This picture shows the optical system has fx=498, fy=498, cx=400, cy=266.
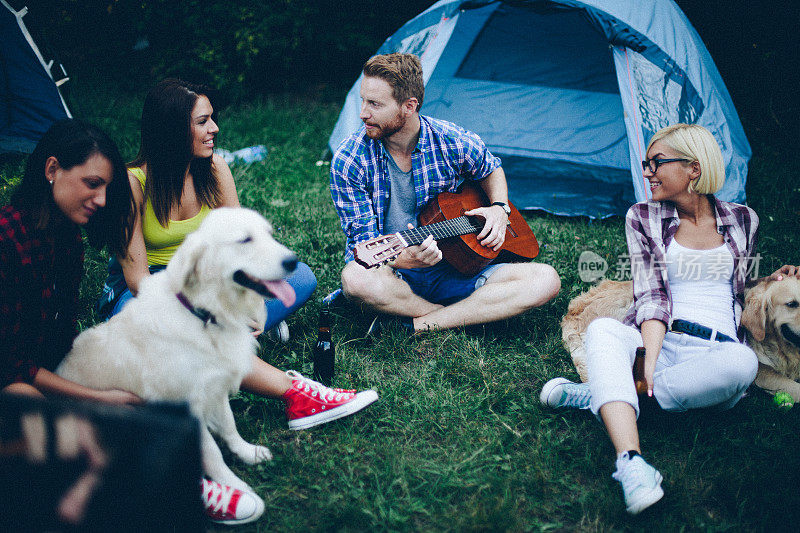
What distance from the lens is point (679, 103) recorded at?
12.9ft

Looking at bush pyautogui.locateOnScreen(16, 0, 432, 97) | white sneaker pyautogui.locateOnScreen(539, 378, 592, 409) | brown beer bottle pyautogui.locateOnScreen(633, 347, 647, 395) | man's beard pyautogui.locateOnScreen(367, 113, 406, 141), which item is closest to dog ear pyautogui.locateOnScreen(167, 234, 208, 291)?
man's beard pyautogui.locateOnScreen(367, 113, 406, 141)

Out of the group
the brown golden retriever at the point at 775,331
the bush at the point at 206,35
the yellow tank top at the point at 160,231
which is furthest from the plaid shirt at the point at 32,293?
the bush at the point at 206,35

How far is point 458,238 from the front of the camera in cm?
257

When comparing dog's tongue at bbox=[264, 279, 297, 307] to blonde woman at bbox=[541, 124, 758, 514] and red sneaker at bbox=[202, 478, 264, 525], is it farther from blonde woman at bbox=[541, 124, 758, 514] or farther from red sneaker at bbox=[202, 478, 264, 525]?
blonde woman at bbox=[541, 124, 758, 514]

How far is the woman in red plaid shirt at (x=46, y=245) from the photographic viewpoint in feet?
4.91

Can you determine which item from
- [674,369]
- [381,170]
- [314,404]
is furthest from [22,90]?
[674,369]

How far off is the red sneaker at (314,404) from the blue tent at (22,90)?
424 centimetres

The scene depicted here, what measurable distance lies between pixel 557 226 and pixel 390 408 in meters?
2.52

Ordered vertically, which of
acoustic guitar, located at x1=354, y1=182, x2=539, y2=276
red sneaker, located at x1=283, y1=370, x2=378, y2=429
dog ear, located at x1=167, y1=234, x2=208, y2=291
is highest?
dog ear, located at x1=167, y1=234, x2=208, y2=291

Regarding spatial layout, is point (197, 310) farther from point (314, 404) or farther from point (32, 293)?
point (314, 404)

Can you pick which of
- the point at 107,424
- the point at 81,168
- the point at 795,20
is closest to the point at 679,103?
the point at 795,20

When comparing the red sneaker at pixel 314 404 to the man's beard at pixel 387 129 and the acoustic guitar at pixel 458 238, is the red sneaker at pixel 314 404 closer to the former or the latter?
the acoustic guitar at pixel 458 238

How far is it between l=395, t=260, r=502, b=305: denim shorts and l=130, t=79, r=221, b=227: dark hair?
3.99 ft

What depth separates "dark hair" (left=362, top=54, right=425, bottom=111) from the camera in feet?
8.14
